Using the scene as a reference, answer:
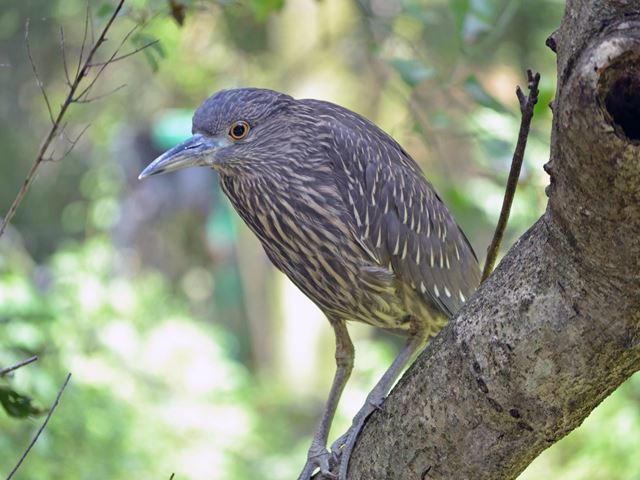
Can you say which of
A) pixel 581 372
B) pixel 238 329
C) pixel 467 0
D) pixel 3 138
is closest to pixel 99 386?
pixel 467 0

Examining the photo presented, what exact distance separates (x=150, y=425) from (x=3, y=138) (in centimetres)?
579

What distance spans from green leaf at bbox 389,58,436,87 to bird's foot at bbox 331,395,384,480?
945 millimetres

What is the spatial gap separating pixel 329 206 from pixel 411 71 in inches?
19.3

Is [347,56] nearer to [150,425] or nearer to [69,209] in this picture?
[150,425]

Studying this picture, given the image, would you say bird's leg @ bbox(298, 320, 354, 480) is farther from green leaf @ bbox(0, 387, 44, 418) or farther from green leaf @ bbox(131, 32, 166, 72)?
green leaf @ bbox(131, 32, 166, 72)

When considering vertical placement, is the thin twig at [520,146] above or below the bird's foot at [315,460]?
above

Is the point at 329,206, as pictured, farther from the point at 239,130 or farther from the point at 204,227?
the point at 204,227

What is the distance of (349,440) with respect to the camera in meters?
2.32

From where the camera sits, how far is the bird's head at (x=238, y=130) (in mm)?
2670

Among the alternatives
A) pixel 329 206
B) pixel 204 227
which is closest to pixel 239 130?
pixel 329 206

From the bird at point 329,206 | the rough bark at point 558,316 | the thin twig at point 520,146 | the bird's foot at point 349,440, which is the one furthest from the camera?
the bird at point 329,206

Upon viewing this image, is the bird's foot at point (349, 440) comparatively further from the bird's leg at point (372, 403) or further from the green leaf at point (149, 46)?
the green leaf at point (149, 46)

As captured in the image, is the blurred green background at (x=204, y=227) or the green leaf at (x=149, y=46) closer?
the green leaf at (x=149, y=46)

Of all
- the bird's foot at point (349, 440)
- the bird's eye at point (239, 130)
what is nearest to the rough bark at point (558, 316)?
the bird's foot at point (349, 440)
